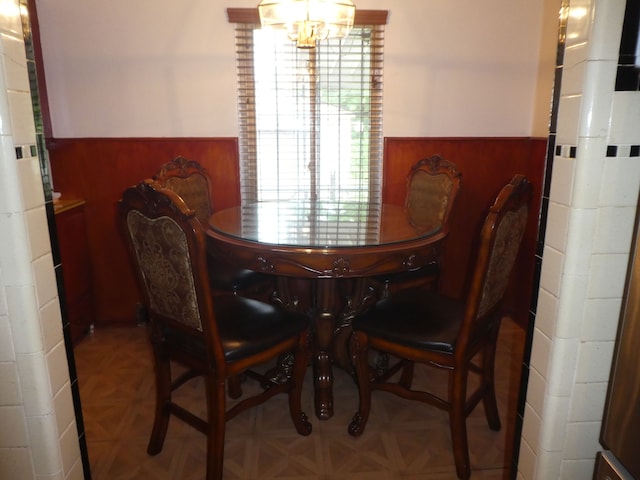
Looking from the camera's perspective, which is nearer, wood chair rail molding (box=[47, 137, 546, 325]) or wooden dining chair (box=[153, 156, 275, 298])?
wooden dining chair (box=[153, 156, 275, 298])

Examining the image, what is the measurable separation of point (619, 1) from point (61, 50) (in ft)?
9.40

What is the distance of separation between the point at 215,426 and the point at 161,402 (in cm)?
33

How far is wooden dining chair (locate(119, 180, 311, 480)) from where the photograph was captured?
4.63 ft

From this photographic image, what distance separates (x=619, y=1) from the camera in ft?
2.85

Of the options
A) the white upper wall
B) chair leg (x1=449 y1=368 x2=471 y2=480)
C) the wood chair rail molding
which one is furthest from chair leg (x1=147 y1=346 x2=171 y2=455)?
the white upper wall

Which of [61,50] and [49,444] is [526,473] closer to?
[49,444]

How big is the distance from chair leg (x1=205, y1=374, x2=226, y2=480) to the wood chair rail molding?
1.63 metres

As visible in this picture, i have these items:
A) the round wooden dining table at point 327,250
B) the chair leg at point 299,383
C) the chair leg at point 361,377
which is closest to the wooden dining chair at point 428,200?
the round wooden dining table at point 327,250

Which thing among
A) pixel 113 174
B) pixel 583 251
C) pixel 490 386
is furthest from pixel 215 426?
pixel 113 174

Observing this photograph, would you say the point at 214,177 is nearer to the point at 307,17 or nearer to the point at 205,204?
the point at 205,204

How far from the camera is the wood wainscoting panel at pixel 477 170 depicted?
3.00m

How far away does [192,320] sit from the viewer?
1534 mm

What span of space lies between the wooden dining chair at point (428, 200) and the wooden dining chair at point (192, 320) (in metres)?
0.72

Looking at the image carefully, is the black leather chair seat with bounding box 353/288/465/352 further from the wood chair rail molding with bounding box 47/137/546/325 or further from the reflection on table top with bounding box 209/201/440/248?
the wood chair rail molding with bounding box 47/137/546/325
